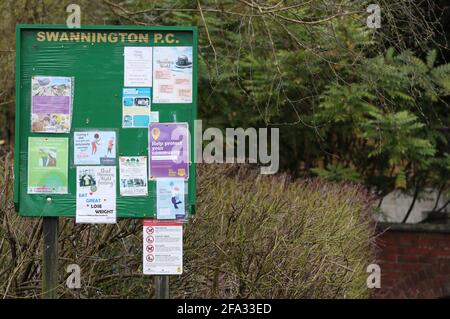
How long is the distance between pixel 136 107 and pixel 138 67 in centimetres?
25

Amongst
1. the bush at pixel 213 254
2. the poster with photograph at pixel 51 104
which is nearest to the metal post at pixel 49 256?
the bush at pixel 213 254

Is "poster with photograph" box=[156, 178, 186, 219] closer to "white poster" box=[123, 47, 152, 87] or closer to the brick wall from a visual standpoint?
"white poster" box=[123, 47, 152, 87]

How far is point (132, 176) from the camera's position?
5367 millimetres

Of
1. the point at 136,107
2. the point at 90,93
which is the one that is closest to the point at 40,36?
the point at 90,93

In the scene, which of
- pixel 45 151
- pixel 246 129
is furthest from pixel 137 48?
pixel 246 129

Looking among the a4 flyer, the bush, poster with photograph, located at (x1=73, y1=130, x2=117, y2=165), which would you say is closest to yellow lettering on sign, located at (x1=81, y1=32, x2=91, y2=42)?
the a4 flyer

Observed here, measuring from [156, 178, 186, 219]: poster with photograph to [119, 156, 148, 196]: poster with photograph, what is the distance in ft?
0.31

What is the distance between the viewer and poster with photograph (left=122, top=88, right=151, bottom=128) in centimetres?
539

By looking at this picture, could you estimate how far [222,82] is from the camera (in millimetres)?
10859

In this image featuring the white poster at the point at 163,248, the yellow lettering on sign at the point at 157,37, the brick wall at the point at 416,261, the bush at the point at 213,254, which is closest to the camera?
the white poster at the point at 163,248

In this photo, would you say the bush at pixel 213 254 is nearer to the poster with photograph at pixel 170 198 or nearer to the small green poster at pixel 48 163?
the small green poster at pixel 48 163

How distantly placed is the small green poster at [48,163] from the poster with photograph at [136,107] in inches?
15.5

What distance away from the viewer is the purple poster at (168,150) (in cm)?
533
